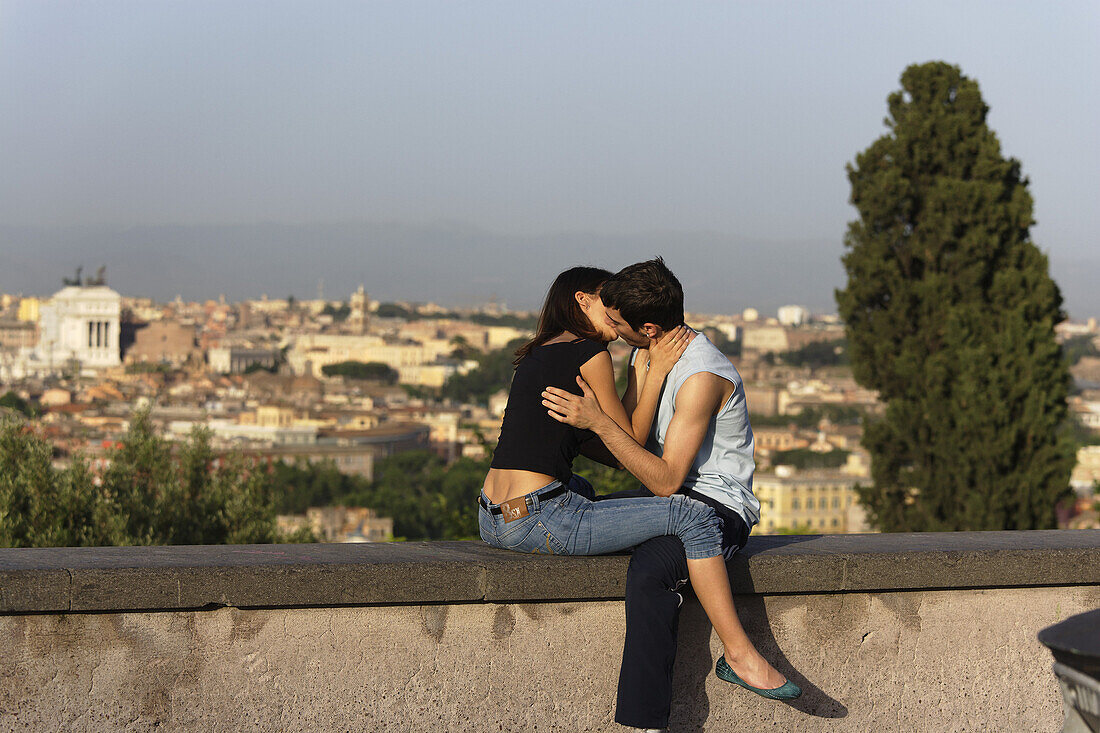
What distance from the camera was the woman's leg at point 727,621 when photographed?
207 centimetres

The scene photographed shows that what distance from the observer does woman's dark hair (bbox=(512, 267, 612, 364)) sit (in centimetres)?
225

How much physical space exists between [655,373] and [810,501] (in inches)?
1777

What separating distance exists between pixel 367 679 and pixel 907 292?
32.9ft

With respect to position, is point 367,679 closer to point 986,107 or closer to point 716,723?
point 716,723

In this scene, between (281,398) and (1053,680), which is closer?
(1053,680)

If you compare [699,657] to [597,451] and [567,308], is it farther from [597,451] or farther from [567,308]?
[567,308]

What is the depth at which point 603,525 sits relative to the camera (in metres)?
2.12

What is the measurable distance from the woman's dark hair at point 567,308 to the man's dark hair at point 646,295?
78mm

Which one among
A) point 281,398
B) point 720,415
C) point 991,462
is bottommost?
point 281,398

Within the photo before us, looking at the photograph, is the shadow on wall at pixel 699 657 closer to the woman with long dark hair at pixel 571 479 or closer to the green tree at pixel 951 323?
the woman with long dark hair at pixel 571 479

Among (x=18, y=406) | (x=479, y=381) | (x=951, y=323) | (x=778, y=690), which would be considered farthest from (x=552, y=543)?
(x=479, y=381)

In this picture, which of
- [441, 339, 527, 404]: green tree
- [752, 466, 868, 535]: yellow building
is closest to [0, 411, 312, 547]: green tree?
[752, 466, 868, 535]: yellow building

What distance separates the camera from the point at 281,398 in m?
79.1

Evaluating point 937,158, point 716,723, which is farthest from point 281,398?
point 716,723
